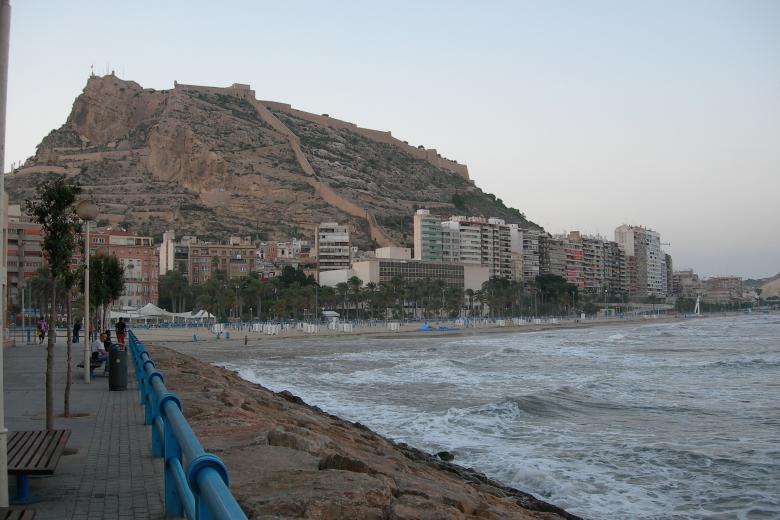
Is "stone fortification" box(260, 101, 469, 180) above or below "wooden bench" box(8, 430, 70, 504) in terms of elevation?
above

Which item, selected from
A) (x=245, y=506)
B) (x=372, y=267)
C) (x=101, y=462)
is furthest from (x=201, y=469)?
(x=372, y=267)

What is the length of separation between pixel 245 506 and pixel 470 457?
27.8 feet

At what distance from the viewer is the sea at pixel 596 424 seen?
10.2 metres

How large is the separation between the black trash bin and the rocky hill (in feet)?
401

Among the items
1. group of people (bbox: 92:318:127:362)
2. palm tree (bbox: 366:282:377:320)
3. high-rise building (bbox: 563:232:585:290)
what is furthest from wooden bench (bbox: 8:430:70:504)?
high-rise building (bbox: 563:232:585:290)

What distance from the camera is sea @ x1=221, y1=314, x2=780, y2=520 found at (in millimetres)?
10211

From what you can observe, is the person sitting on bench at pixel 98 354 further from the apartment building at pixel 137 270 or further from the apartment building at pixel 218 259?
the apartment building at pixel 218 259

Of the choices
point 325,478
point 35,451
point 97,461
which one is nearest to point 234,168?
point 97,461

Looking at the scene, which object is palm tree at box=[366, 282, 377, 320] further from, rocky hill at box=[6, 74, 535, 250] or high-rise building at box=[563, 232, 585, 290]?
high-rise building at box=[563, 232, 585, 290]

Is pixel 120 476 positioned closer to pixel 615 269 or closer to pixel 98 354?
pixel 98 354

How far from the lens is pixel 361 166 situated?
174 meters

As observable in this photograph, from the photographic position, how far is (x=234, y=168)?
494 feet

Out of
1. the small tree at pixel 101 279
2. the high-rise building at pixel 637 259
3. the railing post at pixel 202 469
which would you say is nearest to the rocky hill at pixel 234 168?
the high-rise building at pixel 637 259

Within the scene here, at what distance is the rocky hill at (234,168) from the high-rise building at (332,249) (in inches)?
553
